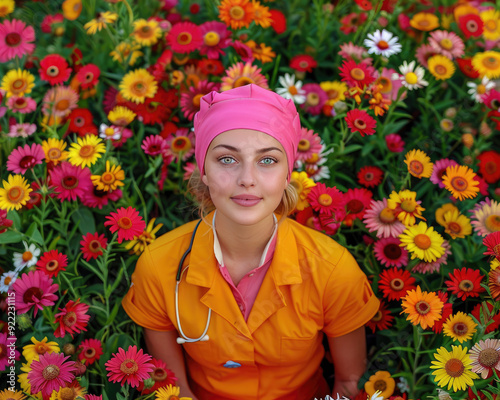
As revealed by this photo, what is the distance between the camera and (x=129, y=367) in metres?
1.71

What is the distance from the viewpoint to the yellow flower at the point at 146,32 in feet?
8.55

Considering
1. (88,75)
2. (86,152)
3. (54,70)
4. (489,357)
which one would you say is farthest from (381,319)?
(54,70)

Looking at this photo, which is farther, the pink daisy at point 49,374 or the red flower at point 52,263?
the red flower at point 52,263

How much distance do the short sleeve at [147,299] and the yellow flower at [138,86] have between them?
860 mm

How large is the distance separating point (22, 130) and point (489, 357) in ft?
6.51

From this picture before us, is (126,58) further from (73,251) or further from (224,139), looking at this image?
(224,139)

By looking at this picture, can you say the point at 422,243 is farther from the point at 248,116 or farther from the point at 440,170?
the point at 248,116

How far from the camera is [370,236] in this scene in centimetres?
218

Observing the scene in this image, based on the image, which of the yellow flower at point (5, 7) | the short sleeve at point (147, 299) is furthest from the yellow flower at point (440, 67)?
the yellow flower at point (5, 7)

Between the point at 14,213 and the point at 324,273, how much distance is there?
1.15m

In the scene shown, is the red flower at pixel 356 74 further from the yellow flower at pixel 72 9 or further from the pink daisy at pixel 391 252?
the yellow flower at pixel 72 9

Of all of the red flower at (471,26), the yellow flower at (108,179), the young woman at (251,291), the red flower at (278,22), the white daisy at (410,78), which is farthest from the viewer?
the red flower at (278,22)

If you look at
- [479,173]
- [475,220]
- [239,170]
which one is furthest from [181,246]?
[479,173]

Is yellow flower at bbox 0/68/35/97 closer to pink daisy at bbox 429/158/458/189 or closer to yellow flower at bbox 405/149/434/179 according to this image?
yellow flower at bbox 405/149/434/179
